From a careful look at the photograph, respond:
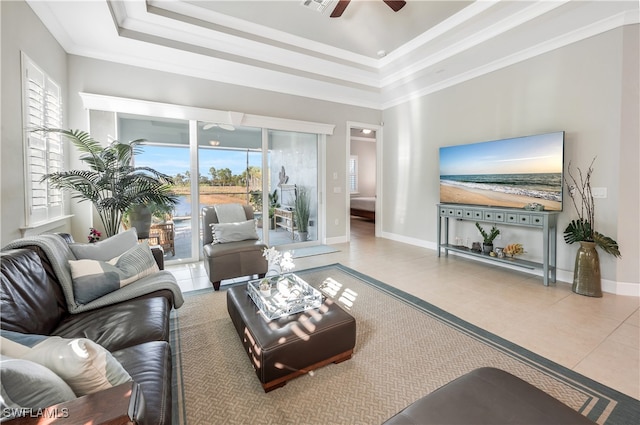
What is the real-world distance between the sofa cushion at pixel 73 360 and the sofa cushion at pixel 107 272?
1.12 metres

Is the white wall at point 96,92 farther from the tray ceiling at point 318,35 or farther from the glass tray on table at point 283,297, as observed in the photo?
the glass tray on table at point 283,297

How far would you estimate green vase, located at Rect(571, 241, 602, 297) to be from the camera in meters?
3.10

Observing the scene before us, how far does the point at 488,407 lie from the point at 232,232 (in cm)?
327

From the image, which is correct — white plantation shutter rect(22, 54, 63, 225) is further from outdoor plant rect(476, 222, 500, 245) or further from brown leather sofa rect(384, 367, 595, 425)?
outdoor plant rect(476, 222, 500, 245)

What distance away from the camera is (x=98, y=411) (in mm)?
843

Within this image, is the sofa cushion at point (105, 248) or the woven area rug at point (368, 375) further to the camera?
the sofa cushion at point (105, 248)

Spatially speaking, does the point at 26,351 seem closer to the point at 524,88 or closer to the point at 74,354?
the point at 74,354

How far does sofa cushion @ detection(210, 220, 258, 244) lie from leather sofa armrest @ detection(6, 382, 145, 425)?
2.86m

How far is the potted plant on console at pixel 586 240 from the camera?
10.2 feet

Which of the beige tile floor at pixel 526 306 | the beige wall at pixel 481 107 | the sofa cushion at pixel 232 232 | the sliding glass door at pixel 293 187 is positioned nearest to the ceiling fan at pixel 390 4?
the beige wall at pixel 481 107

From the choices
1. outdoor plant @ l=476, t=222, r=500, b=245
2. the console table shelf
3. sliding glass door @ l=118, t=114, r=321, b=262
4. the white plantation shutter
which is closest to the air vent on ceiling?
sliding glass door @ l=118, t=114, r=321, b=262

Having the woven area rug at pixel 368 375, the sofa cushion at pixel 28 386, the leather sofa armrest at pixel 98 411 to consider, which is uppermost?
the sofa cushion at pixel 28 386

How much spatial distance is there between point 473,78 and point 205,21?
4.04m

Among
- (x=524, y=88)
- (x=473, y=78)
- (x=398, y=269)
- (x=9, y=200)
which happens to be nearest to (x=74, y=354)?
(x=9, y=200)
